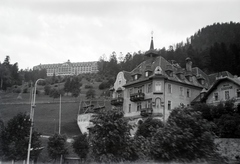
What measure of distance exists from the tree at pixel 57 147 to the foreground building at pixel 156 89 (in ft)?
51.6

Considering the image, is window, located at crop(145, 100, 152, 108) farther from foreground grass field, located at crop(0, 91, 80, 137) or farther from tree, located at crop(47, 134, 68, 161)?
foreground grass field, located at crop(0, 91, 80, 137)

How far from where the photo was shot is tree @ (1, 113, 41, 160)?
38.7m

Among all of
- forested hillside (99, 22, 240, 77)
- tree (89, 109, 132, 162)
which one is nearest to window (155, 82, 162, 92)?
forested hillside (99, 22, 240, 77)

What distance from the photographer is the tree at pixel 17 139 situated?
38.7m

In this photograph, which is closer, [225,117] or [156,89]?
[225,117]

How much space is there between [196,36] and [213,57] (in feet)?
161

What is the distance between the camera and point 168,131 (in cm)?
2373

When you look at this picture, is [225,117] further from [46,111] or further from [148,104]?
[46,111]

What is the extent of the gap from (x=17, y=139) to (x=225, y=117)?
1091 inches

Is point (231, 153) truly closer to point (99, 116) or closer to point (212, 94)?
point (99, 116)

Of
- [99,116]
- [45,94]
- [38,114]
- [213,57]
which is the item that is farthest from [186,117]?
[45,94]

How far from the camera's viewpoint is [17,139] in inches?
1575

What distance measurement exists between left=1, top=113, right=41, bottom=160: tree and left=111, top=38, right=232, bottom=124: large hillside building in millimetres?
21777

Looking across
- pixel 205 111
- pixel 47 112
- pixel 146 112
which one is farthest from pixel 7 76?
pixel 205 111
